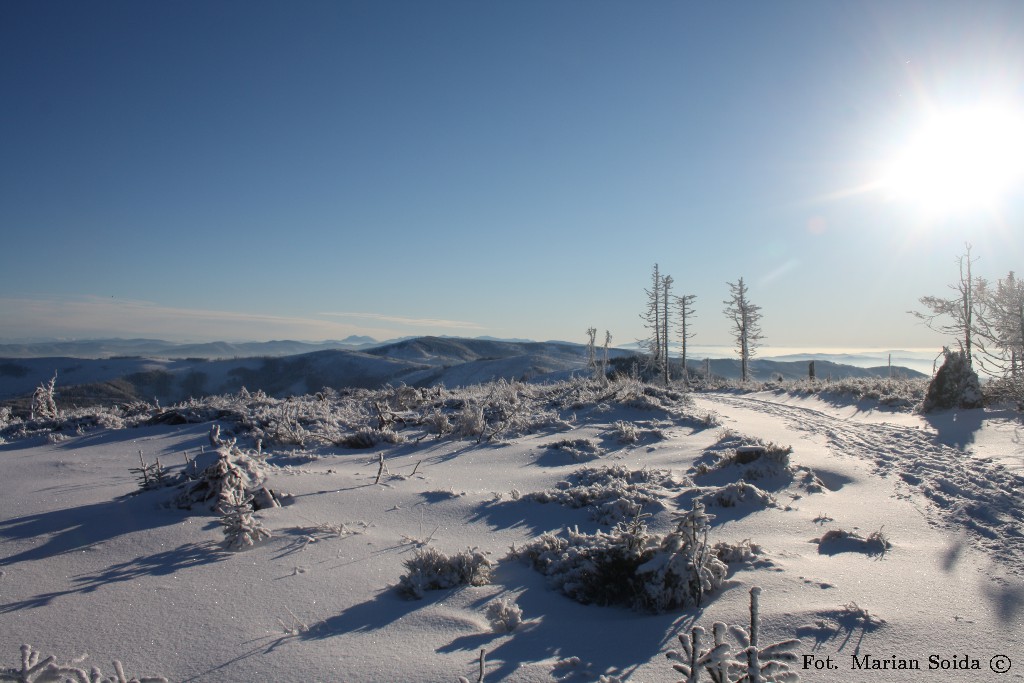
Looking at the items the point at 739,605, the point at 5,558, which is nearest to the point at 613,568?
the point at 739,605

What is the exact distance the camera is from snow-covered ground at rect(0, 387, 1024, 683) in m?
2.44

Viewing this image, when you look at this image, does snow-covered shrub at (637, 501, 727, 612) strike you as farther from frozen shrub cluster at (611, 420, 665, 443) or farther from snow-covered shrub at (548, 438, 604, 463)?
frozen shrub cluster at (611, 420, 665, 443)

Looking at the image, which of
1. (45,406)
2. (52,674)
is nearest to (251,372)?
(45,406)

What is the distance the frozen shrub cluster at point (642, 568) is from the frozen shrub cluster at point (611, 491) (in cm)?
89

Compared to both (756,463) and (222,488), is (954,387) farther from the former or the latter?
(222,488)

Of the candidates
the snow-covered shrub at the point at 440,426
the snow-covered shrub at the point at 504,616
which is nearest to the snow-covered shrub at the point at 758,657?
the snow-covered shrub at the point at 504,616

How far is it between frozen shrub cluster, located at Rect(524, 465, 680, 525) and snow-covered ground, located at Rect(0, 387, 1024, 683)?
3.9 inches

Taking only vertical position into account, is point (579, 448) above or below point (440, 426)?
below

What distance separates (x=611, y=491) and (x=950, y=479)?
149 inches

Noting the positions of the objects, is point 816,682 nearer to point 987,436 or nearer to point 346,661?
point 346,661

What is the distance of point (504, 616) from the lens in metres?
2.75

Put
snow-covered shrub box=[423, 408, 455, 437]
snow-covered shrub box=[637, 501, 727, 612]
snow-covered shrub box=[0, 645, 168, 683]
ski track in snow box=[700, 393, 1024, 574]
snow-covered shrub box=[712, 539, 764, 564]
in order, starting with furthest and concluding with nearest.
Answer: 1. snow-covered shrub box=[423, 408, 455, 437]
2. ski track in snow box=[700, 393, 1024, 574]
3. snow-covered shrub box=[712, 539, 764, 564]
4. snow-covered shrub box=[637, 501, 727, 612]
5. snow-covered shrub box=[0, 645, 168, 683]

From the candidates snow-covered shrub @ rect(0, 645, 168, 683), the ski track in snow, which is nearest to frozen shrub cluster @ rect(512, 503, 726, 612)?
snow-covered shrub @ rect(0, 645, 168, 683)

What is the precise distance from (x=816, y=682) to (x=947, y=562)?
2.14 m
